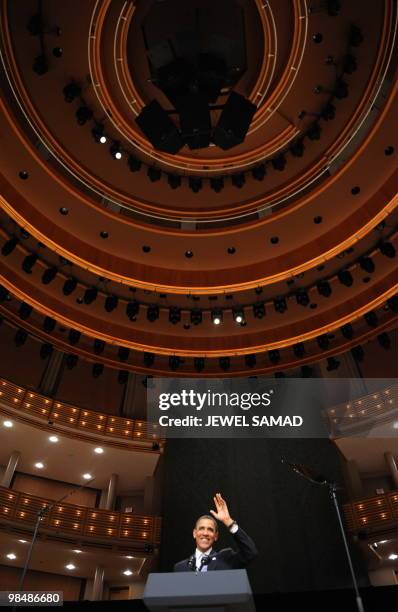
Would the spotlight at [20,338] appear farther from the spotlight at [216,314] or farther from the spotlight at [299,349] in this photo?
the spotlight at [299,349]

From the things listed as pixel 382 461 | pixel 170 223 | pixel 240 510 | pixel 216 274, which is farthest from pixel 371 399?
pixel 170 223

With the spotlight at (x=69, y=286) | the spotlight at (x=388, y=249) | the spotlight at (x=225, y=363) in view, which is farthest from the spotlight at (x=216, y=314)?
the spotlight at (x=388, y=249)

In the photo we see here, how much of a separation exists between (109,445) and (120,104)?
35.8ft

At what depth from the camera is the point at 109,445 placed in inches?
623

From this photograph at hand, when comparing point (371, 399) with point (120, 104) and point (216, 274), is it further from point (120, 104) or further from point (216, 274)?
point (120, 104)

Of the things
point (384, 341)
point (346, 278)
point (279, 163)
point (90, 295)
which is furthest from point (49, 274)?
point (384, 341)

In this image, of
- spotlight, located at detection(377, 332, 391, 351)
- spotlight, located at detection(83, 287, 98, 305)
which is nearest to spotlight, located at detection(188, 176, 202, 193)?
spotlight, located at detection(83, 287, 98, 305)

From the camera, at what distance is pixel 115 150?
1318cm

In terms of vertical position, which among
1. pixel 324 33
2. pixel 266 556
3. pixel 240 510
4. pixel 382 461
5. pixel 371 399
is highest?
pixel 324 33

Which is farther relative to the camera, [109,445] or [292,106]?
[109,445]

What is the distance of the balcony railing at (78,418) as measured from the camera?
1491cm

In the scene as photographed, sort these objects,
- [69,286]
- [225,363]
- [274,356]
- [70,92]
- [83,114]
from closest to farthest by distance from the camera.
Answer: [70,92] < [83,114] < [69,286] < [274,356] < [225,363]

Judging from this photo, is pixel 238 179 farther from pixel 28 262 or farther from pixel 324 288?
pixel 28 262

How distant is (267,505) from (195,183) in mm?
10608
